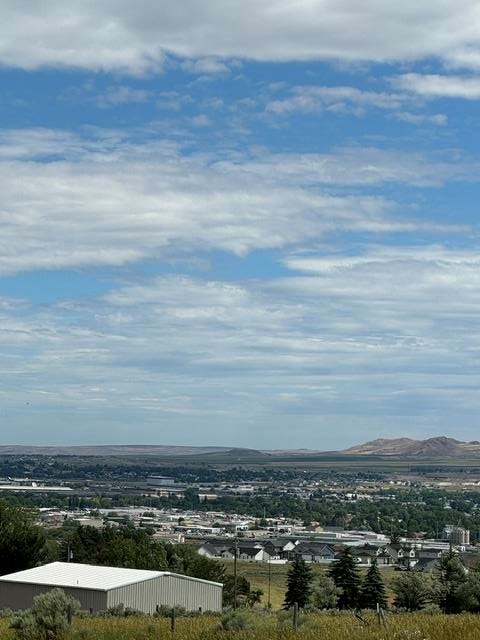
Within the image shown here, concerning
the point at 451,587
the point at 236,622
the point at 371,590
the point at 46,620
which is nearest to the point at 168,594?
the point at 451,587

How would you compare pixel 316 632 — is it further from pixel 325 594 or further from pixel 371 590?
pixel 371 590

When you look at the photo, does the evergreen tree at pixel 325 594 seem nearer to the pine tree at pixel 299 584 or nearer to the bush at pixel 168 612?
the pine tree at pixel 299 584

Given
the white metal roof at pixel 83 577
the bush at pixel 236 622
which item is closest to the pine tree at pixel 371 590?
the white metal roof at pixel 83 577

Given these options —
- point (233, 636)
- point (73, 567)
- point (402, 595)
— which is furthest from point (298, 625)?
point (402, 595)

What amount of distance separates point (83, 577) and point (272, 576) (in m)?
52.0

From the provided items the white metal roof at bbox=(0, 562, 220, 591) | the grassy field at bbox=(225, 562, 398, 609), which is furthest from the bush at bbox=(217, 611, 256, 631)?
the grassy field at bbox=(225, 562, 398, 609)

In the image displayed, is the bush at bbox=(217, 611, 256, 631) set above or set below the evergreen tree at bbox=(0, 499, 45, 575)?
above

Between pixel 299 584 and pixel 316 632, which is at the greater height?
pixel 316 632

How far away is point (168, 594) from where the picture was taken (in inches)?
1586

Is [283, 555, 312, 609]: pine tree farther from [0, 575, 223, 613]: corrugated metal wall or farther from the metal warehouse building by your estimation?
[0, 575, 223, 613]: corrugated metal wall

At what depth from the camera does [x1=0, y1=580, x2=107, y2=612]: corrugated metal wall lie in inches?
1474

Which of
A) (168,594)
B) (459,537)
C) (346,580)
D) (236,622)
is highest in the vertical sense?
(236,622)

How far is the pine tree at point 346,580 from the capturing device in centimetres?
5484

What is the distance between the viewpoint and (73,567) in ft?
142
